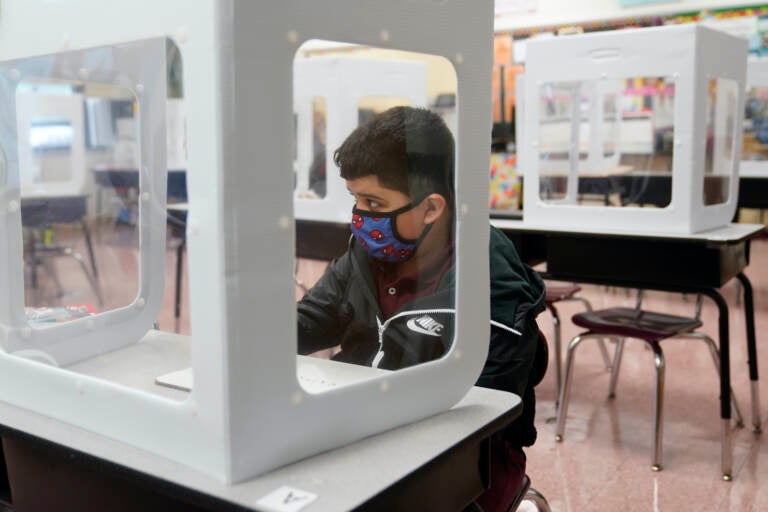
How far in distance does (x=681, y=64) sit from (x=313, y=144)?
3.54ft

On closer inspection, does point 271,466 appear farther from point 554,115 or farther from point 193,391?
point 554,115

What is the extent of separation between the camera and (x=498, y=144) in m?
Result: 6.46

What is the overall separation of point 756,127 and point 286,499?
14.5 feet

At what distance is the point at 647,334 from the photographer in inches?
85.9

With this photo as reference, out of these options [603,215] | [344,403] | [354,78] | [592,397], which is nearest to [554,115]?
[603,215]

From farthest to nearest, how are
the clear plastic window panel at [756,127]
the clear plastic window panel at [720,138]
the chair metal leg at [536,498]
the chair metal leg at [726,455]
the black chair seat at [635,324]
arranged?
the clear plastic window panel at [756,127]
the clear plastic window panel at [720,138]
the black chair seat at [635,324]
the chair metal leg at [726,455]
the chair metal leg at [536,498]

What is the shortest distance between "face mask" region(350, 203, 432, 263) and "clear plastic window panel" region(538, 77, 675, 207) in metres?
1.60

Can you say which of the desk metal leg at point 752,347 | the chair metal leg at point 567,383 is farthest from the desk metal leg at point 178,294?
the desk metal leg at point 752,347

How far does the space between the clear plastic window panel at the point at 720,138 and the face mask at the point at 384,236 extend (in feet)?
5.51

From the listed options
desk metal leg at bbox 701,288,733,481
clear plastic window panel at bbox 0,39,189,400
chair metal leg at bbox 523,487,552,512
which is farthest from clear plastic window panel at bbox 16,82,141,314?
desk metal leg at bbox 701,288,733,481

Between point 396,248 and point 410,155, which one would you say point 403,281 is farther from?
point 410,155

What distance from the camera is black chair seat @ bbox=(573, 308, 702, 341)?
220cm

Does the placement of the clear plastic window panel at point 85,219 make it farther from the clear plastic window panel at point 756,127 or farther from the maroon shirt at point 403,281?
the clear plastic window panel at point 756,127

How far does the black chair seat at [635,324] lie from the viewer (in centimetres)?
220
